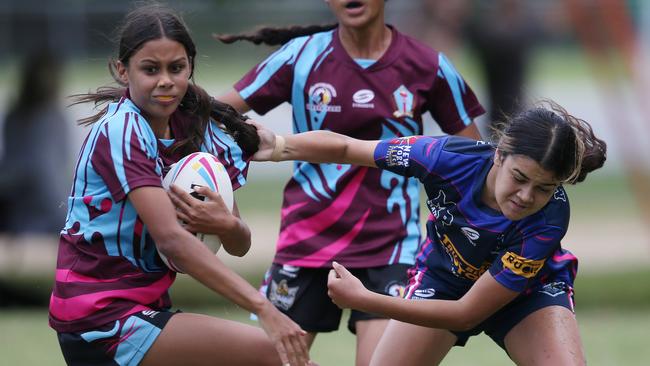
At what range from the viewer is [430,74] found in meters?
5.43

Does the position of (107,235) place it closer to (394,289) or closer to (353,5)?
(394,289)

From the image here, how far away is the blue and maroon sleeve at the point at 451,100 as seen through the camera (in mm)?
5449

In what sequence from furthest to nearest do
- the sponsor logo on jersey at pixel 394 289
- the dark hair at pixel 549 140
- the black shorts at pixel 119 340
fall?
the sponsor logo on jersey at pixel 394 289, the dark hair at pixel 549 140, the black shorts at pixel 119 340

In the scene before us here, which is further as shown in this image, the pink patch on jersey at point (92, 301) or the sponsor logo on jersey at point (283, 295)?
the sponsor logo on jersey at point (283, 295)

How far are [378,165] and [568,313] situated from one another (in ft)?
3.17

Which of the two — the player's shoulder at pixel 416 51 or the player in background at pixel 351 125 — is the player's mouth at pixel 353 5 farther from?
the player's shoulder at pixel 416 51

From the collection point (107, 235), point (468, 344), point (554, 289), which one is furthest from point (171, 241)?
point (468, 344)

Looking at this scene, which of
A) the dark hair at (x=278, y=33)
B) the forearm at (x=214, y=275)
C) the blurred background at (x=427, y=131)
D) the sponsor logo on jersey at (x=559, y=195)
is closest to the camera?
the forearm at (x=214, y=275)

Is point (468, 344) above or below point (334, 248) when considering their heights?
below

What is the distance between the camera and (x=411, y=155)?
15.0 feet

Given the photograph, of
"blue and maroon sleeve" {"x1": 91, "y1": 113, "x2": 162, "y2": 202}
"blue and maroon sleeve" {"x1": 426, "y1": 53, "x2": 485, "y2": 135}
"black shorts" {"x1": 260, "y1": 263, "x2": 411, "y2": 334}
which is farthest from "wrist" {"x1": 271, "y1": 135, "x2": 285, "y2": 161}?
"blue and maroon sleeve" {"x1": 426, "y1": 53, "x2": 485, "y2": 135}

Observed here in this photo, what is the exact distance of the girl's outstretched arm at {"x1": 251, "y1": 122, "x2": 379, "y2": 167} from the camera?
4672mm

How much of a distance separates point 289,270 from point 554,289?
1408mm

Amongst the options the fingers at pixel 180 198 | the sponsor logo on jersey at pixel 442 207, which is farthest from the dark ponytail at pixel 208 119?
the sponsor logo on jersey at pixel 442 207
